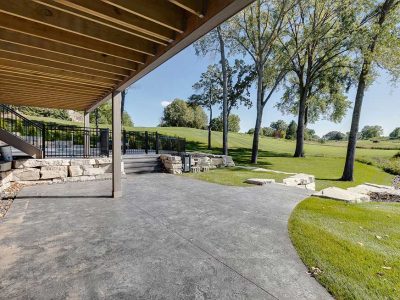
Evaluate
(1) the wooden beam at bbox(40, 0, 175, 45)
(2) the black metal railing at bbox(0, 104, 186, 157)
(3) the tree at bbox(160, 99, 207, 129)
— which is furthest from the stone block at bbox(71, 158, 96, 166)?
(3) the tree at bbox(160, 99, 207, 129)

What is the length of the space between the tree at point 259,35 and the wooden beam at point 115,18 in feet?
42.2

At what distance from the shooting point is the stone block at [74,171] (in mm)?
7938

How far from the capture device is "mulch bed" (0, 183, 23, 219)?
4875 mm

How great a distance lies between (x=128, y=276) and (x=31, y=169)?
256 inches

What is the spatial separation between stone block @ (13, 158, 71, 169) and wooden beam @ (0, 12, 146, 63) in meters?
5.08

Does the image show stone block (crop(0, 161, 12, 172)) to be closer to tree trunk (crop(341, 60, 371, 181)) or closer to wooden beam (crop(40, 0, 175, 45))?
wooden beam (crop(40, 0, 175, 45))

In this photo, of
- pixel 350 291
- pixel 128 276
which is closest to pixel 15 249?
pixel 128 276

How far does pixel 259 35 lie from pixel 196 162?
31.4 feet

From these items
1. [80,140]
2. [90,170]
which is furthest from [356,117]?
[80,140]

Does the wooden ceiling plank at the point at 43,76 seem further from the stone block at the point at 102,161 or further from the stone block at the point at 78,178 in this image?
the stone block at the point at 78,178

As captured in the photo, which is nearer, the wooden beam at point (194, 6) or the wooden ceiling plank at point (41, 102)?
the wooden beam at point (194, 6)

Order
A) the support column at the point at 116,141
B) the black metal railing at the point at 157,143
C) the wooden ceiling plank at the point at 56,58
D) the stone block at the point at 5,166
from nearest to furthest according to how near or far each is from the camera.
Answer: the wooden ceiling plank at the point at 56,58
the support column at the point at 116,141
the stone block at the point at 5,166
the black metal railing at the point at 157,143

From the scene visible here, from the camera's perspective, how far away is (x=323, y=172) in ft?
46.0

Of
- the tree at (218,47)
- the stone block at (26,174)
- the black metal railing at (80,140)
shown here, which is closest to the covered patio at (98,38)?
the black metal railing at (80,140)
